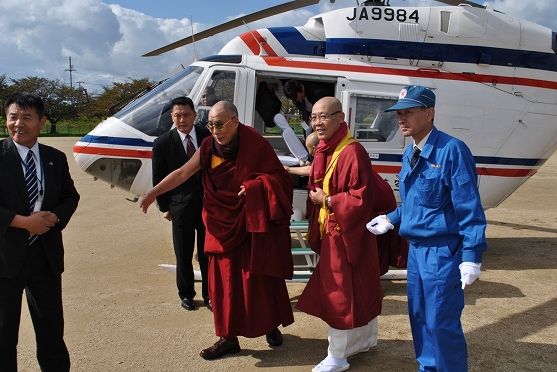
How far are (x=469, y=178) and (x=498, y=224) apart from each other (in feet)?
23.4

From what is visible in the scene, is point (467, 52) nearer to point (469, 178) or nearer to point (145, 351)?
point (469, 178)

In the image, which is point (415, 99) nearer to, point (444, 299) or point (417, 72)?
point (444, 299)

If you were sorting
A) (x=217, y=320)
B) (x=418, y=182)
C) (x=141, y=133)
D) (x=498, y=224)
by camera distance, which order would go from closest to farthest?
(x=418, y=182) → (x=217, y=320) → (x=141, y=133) → (x=498, y=224)

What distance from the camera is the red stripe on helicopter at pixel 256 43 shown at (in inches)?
262

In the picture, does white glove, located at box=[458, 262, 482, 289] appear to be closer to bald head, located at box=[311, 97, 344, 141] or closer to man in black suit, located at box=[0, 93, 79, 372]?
bald head, located at box=[311, 97, 344, 141]

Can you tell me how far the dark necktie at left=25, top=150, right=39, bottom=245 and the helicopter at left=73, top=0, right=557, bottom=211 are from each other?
295 cm

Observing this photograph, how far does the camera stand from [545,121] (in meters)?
6.60

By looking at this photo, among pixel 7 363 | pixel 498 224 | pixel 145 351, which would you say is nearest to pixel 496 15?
pixel 498 224

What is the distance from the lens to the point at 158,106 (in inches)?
241

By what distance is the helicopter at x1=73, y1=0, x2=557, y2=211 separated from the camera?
608 centimetres

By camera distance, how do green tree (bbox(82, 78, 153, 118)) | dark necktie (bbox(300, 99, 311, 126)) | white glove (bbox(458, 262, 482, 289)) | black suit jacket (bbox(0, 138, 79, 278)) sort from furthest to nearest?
green tree (bbox(82, 78, 153, 118))
dark necktie (bbox(300, 99, 311, 126))
black suit jacket (bbox(0, 138, 79, 278))
white glove (bbox(458, 262, 482, 289))

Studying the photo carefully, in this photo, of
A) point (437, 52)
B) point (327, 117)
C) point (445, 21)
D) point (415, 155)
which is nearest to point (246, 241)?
point (327, 117)

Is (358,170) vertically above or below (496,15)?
below

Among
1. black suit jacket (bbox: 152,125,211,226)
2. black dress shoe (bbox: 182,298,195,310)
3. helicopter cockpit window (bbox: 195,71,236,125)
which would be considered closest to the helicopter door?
helicopter cockpit window (bbox: 195,71,236,125)
